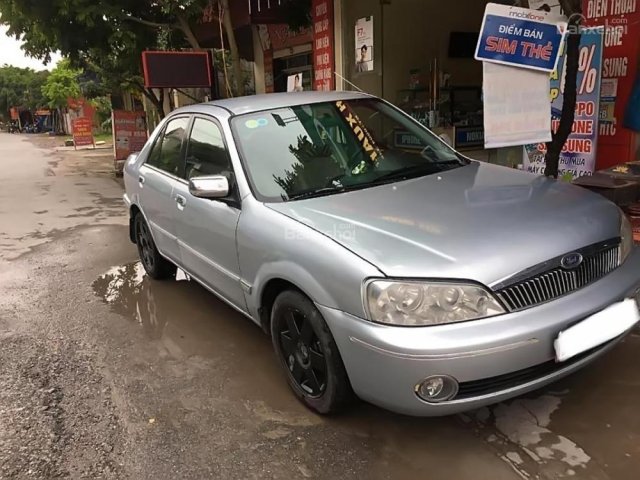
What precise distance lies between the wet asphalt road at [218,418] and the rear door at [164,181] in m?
0.60

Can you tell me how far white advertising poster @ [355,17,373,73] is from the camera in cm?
854

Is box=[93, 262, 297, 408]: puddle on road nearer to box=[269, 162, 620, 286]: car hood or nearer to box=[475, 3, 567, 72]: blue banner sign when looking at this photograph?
box=[269, 162, 620, 286]: car hood

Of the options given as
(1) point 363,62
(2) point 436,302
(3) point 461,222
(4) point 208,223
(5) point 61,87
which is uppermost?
(5) point 61,87

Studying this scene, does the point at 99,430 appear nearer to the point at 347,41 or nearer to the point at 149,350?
the point at 149,350

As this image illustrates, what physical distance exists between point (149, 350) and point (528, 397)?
244 centimetres

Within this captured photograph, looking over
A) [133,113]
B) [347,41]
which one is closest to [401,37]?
[347,41]

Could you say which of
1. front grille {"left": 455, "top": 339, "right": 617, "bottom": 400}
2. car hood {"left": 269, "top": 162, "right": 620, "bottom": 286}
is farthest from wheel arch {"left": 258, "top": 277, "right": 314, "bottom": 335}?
front grille {"left": 455, "top": 339, "right": 617, "bottom": 400}

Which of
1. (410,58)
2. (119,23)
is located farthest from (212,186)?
(119,23)

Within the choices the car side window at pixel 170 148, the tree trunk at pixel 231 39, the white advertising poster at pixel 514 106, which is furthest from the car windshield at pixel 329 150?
the tree trunk at pixel 231 39

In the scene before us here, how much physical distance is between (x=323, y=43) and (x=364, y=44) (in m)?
0.88

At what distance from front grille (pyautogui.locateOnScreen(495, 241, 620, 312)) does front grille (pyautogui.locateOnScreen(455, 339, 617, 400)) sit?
0.28 metres

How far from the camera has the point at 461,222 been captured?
106 inches

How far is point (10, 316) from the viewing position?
471 centimetres

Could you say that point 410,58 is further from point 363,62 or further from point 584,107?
point 584,107
